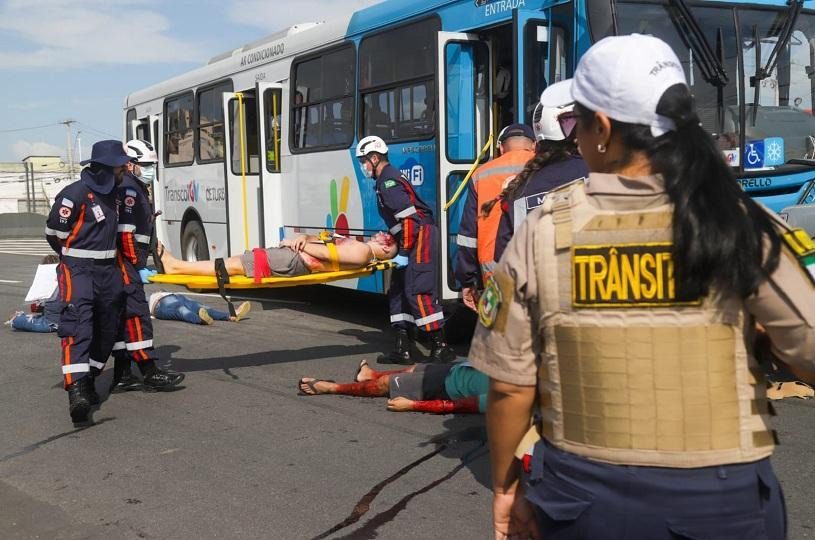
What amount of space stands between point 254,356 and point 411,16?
11.8ft

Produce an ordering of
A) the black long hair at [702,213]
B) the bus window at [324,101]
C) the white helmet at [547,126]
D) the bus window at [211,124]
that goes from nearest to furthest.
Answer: the black long hair at [702,213] → the white helmet at [547,126] → the bus window at [324,101] → the bus window at [211,124]

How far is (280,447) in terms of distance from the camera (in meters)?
5.30

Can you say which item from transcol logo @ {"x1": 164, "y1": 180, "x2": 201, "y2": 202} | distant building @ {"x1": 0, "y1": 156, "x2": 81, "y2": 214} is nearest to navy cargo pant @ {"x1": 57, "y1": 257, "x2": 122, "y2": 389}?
transcol logo @ {"x1": 164, "y1": 180, "x2": 201, "y2": 202}

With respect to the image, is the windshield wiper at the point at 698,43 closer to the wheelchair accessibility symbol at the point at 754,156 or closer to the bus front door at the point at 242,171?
the wheelchair accessibility symbol at the point at 754,156

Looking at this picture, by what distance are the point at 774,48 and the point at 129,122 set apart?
40.6 ft

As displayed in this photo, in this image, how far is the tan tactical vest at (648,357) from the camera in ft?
5.70

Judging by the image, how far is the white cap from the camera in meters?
1.75

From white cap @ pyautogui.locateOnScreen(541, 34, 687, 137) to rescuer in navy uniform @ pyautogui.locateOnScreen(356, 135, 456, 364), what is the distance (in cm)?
564

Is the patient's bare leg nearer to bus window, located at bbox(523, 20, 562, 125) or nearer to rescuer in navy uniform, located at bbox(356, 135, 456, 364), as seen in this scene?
rescuer in navy uniform, located at bbox(356, 135, 456, 364)

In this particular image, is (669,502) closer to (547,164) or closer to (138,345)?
(547,164)

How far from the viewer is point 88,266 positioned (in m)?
6.16

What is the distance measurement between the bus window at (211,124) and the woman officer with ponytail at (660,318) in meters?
11.1

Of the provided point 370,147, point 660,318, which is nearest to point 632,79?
point 660,318

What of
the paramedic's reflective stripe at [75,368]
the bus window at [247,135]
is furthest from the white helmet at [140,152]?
the bus window at [247,135]
